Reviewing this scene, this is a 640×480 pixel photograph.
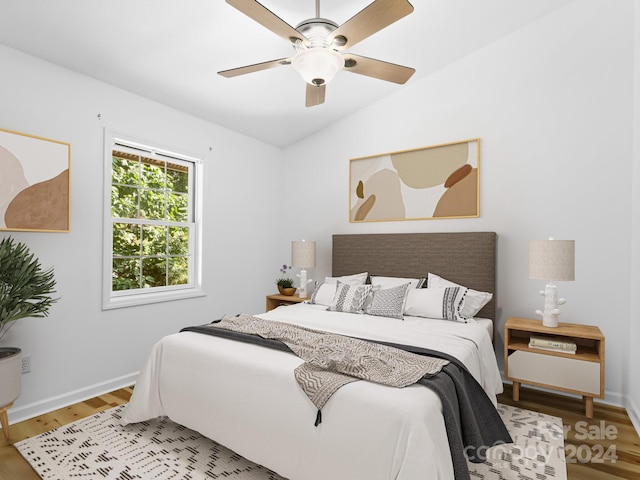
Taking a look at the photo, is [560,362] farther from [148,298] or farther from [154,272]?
[154,272]

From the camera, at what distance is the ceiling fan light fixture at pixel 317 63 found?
6.66 feet

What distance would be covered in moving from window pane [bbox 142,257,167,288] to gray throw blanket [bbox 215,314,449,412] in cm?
172

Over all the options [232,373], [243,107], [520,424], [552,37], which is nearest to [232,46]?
[243,107]

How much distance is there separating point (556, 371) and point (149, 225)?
3.77 meters

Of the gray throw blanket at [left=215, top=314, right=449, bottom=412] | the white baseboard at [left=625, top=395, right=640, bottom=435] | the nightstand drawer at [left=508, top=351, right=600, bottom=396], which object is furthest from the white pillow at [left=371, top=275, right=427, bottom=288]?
the white baseboard at [left=625, top=395, right=640, bottom=435]

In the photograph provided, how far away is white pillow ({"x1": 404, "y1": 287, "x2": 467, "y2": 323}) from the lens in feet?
10.1

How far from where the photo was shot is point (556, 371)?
9.03 feet

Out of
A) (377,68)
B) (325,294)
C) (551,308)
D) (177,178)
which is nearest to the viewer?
(377,68)

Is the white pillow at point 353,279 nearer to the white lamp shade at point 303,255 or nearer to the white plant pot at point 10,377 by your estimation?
→ the white lamp shade at point 303,255

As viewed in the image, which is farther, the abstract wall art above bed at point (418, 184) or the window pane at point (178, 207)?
the window pane at point (178, 207)

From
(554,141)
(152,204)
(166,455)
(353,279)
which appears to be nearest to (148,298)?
(152,204)

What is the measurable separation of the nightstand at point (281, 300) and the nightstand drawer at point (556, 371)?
7.21 ft

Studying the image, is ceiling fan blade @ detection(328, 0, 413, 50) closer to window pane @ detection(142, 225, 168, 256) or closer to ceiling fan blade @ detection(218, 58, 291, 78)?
ceiling fan blade @ detection(218, 58, 291, 78)

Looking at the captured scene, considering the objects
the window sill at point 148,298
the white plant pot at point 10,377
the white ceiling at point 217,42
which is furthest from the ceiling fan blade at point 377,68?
the white plant pot at point 10,377
